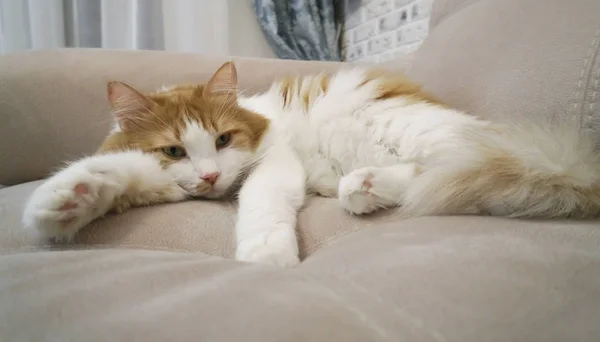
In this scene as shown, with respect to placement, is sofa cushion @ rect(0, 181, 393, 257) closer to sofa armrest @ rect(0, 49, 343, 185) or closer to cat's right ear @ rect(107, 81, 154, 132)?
cat's right ear @ rect(107, 81, 154, 132)

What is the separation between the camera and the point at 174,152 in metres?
1.01

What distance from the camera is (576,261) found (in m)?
0.46

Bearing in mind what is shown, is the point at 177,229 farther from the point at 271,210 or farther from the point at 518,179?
the point at 518,179

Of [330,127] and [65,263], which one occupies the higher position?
[330,127]

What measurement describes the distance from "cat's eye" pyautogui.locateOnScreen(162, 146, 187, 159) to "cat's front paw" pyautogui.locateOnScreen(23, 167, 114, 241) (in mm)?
259

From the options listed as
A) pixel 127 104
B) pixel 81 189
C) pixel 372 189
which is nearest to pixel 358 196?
pixel 372 189

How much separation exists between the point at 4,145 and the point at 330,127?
3.78ft

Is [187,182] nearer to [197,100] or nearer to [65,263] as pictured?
[197,100]

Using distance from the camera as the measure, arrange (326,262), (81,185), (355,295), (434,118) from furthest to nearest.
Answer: (434,118) → (81,185) → (326,262) → (355,295)

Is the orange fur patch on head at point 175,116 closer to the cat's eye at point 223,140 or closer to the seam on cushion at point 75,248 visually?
the cat's eye at point 223,140

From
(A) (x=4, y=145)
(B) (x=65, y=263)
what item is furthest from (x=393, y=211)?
(A) (x=4, y=145)

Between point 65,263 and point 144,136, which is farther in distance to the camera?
point 144,136

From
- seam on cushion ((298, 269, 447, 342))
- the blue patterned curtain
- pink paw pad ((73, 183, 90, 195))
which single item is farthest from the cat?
the blue patterned curtain

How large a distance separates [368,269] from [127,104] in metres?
0.80
